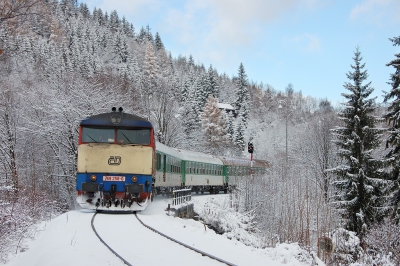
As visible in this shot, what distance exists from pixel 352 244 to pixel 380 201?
904 centimetres

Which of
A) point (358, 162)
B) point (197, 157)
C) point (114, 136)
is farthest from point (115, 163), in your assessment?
point (197, 157)

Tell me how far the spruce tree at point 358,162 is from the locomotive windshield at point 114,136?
1187cm

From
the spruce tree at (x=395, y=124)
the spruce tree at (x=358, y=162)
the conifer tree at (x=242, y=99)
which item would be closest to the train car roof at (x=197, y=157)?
the spruce tree at (x=358, y=162)

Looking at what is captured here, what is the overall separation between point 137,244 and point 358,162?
1593 centimetres

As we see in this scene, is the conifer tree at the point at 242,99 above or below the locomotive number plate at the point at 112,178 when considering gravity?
above

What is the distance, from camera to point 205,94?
98.1 m

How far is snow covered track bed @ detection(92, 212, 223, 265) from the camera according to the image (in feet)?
25.5

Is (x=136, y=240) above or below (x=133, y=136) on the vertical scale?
below

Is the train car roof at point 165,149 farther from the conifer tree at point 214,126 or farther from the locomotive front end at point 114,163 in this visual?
the conifer tree at point 214,126

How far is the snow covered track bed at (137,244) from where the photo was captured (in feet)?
25.5

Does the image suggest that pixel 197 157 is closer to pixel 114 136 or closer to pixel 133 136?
pixel 133 136

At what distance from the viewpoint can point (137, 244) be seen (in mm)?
9305

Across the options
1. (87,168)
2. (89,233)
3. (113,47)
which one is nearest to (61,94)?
(87,168)

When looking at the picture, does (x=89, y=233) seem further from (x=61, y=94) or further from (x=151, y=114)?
(x=151, y=114)
